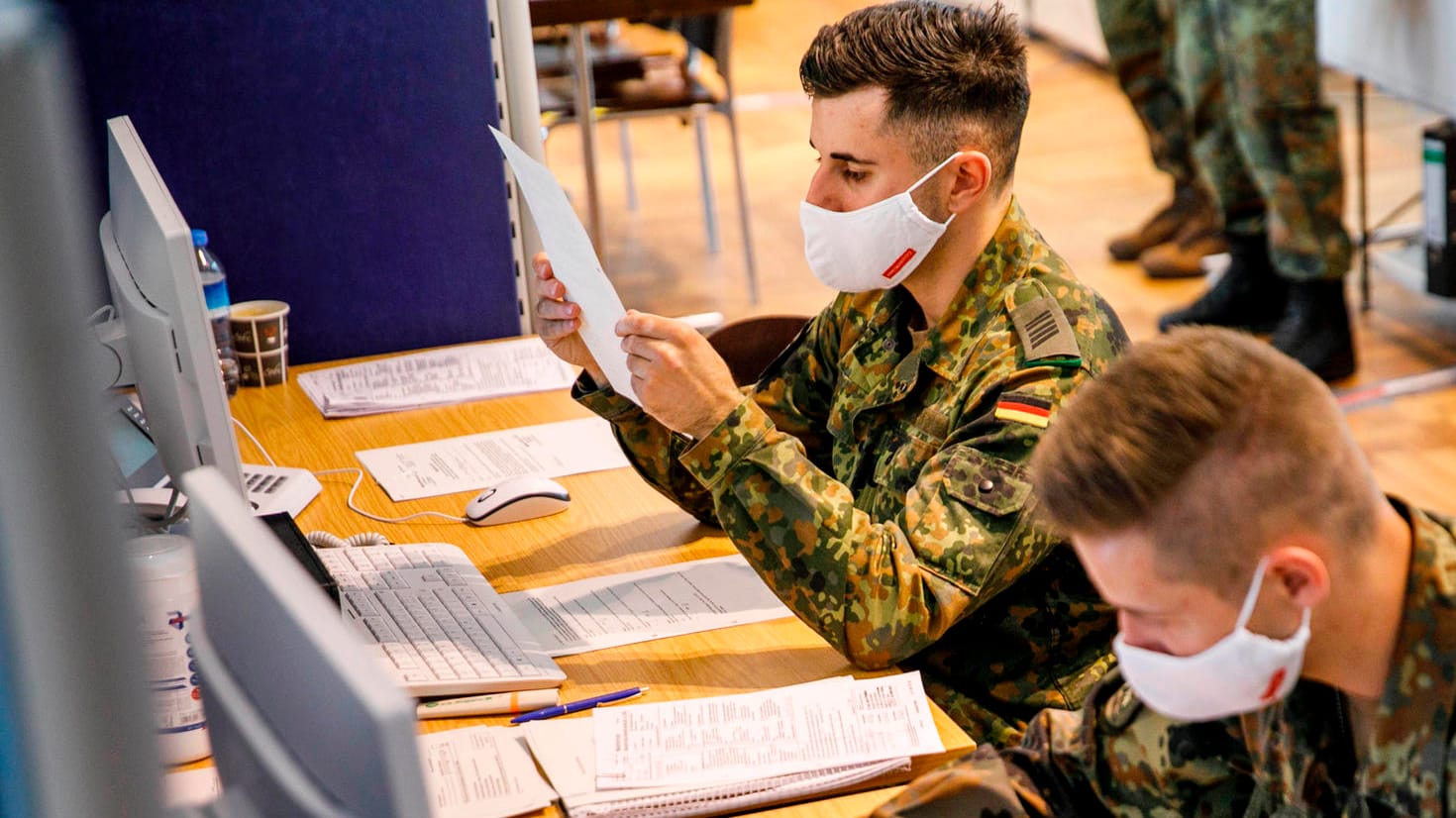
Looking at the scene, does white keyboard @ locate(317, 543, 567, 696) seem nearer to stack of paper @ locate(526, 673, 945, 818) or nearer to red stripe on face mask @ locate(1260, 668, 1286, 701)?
stack of paper @ locate(526, 673, 945, 818)

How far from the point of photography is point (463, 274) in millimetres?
2381

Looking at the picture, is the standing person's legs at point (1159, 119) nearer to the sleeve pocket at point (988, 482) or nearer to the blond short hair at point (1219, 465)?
the sleeve pocket at point (988, 482)

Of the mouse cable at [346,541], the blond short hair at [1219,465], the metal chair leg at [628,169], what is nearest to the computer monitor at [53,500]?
the blond short hair at [1219,465]

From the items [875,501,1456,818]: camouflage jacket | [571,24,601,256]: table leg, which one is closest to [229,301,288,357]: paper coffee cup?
[875,501,1456,818]: camouflage jacket

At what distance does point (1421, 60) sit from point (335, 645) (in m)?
3.46

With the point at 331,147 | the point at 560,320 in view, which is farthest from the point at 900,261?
the point at 331,147

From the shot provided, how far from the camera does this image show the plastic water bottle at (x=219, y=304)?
215cm

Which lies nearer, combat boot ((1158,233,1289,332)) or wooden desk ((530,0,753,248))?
wooden desk ((530,0,753,248))

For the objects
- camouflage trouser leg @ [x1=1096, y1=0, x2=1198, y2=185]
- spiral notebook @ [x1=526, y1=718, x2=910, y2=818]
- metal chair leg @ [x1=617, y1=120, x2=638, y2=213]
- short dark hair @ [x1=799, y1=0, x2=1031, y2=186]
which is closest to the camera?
spiral notebook @ [x1=526, y1=718, x2=910, y2=818]

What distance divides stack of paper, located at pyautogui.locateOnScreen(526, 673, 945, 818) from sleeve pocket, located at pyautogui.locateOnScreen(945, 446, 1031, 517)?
0.17 meters

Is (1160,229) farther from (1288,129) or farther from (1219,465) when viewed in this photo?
(1219,465)

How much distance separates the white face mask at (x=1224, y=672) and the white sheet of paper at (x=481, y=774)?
0.48 metres

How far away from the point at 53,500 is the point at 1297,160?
12.3 feet

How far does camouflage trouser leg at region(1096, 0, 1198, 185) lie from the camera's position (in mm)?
4512
